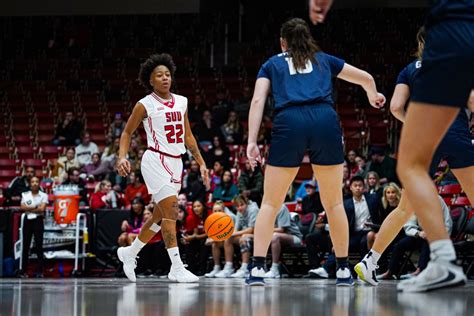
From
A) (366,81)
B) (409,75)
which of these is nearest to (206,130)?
(366,81)

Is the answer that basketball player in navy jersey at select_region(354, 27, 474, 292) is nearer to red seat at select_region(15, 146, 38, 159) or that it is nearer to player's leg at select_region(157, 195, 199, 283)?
player's leg at select_region(157, 195, 199, 283)

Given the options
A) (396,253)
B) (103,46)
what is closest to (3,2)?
(103,46)

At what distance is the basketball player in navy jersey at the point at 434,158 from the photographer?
613 cm

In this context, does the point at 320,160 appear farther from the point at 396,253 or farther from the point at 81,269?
the point at 81,269

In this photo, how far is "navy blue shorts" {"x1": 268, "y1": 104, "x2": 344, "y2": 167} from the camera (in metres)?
6.22

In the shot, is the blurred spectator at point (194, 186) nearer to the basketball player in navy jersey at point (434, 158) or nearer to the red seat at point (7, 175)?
the red seat at point (7, 175)

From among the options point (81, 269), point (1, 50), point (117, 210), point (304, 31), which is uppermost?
point (1, 50)

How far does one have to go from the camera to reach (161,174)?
823 cm

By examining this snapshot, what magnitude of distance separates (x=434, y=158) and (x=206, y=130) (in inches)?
470

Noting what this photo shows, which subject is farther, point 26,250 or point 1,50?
point 1,50

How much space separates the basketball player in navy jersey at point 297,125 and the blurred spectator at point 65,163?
11.9 meters

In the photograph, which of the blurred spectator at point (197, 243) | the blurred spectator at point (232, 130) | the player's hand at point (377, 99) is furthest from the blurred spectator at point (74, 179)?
the player's hand at point (377, 99)

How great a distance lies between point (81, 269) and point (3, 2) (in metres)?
13.9

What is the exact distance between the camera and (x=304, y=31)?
6.49m
